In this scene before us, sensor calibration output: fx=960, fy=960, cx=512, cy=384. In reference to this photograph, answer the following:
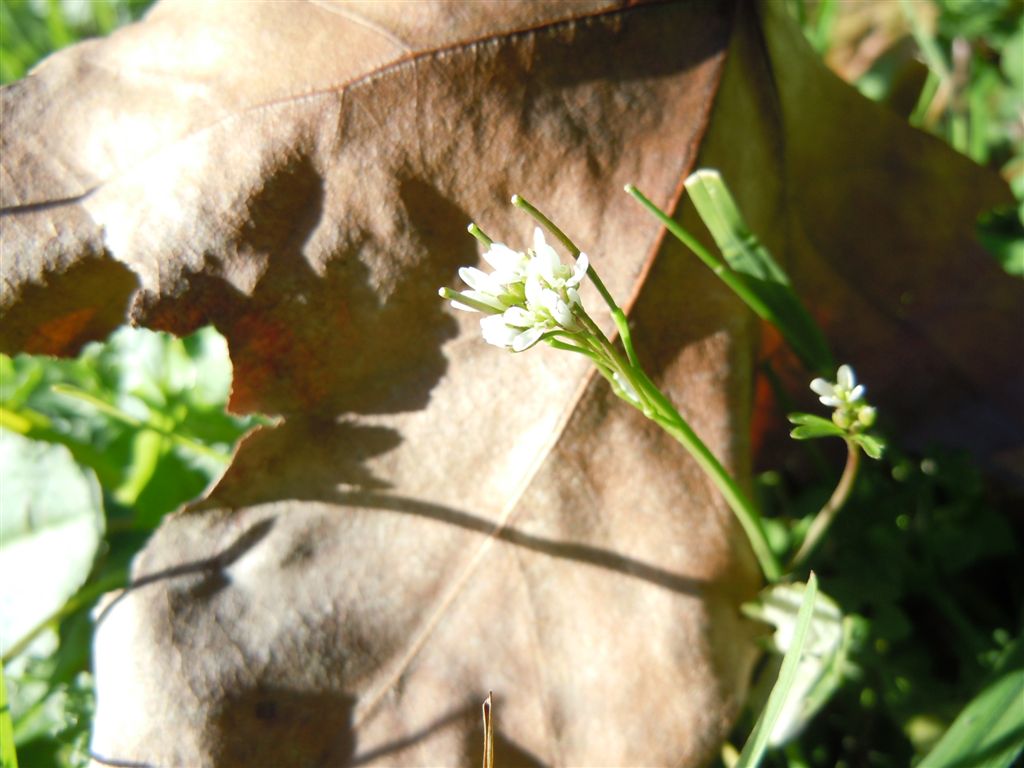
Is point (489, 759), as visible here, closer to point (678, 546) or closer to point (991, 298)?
point (678, 546)

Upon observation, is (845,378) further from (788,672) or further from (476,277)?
(476,277)

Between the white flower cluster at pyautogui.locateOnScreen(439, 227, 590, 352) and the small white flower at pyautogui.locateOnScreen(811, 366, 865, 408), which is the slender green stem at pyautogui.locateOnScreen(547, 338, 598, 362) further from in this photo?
the small white flower at pyautogui.locateOnScreen(811, 366, 865, 408)

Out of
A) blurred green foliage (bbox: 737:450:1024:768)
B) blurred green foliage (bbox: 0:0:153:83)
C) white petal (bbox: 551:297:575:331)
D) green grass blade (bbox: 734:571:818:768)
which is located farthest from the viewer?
blurred green foliage (bbox: 0:0:153:83)

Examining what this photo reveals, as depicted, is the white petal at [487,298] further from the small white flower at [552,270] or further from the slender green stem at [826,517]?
the slender green stem at [826,517]

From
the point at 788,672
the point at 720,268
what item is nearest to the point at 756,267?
the point at 720,268

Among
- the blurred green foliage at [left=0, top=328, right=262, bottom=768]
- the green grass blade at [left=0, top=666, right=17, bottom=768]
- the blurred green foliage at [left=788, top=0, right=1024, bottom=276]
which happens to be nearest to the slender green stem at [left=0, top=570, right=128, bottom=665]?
the blurred green foliage at [left=0, top=328, right=262, bottom=768]

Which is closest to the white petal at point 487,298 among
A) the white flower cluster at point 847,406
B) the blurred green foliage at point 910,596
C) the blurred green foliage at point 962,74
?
the white flower cluster at point 847,406
